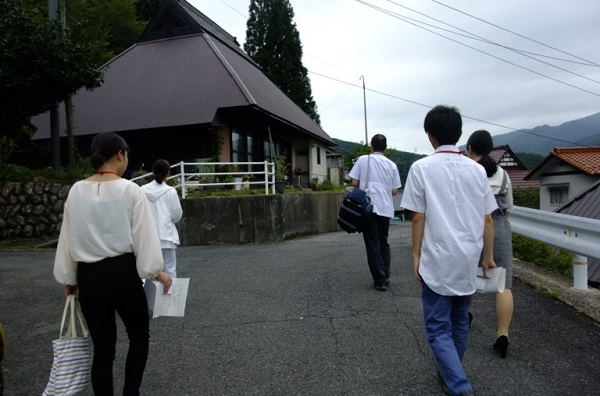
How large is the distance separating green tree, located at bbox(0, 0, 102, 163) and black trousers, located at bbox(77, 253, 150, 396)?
9.42 m

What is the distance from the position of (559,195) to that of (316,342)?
24970mm

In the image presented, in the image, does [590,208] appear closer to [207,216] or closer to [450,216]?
[207,216]

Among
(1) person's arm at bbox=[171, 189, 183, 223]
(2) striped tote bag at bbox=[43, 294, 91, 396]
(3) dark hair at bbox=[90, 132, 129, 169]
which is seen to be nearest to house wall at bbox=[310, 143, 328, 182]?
(1) person's arm at bbox=[171, 189, 183, 223]

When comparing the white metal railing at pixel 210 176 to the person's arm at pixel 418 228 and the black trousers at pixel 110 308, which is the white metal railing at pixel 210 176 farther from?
the person's arm at pixel 418 228

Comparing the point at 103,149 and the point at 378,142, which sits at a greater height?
the point at 378,142

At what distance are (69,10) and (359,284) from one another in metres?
17.9

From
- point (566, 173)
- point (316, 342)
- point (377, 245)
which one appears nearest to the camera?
point (316, 342)

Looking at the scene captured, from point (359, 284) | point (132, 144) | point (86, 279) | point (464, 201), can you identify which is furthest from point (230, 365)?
point (132, 144)

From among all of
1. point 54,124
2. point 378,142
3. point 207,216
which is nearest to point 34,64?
point 54,124

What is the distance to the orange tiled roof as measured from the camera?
67.3 ft

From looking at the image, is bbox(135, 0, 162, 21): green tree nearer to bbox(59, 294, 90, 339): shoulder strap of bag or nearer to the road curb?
the road curb

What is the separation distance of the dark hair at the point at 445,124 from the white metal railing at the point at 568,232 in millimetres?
2012

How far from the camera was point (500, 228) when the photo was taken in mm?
3113

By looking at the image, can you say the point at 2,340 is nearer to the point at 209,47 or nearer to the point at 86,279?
the point at 86,279
